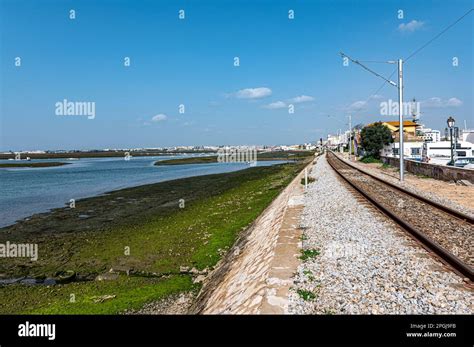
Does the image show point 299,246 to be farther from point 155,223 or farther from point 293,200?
point 155,223

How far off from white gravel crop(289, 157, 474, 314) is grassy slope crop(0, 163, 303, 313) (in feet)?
18.1

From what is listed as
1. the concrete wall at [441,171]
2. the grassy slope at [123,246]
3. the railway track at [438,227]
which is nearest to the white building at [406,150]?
the concrete wall at [441,171]

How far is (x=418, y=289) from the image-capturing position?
5496 mm

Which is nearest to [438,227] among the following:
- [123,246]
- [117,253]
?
[117,253]

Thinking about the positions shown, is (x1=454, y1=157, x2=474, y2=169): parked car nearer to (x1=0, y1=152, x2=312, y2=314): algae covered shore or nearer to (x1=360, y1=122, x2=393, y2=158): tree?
(x1=0, y1=152, x2=312, y2=314): algae covered shore

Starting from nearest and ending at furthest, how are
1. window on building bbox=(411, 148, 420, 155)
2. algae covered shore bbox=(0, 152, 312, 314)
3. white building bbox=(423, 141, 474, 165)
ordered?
algae covered shore bbox=(0, 152, 312, 314)
white building bbox=(423, 141, 474, 165)
window on building bbox=(411, 148, 420, 155)

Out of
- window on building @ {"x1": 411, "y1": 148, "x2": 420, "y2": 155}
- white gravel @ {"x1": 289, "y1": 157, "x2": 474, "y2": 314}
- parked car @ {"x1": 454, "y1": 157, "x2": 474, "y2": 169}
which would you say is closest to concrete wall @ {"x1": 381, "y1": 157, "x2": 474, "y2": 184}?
parked car @ {"x1": 454, "y1": 157, "x2": 474, "y2": 169}

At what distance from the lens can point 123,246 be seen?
16047 mm

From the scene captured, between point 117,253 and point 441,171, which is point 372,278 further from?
point 441,171

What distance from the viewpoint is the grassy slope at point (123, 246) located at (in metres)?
10.5

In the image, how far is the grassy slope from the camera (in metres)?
10.5

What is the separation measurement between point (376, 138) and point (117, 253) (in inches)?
2185
